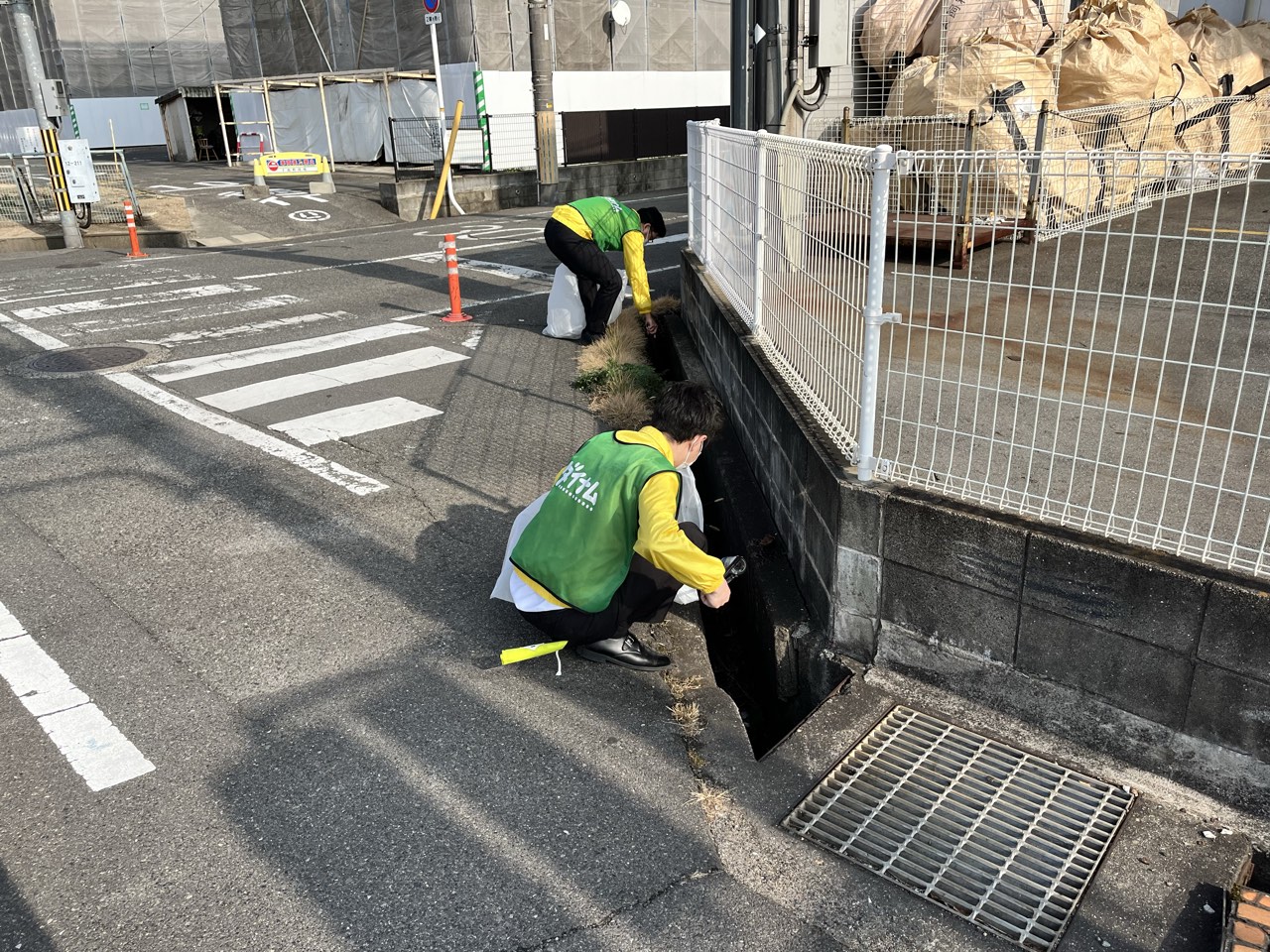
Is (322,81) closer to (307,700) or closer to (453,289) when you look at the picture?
(453,289)

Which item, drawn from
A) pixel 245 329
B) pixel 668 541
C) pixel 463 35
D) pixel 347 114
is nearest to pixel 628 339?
pixel 245 329

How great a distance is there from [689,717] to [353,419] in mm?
4085

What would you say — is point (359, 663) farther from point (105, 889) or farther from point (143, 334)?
point (143, 334)

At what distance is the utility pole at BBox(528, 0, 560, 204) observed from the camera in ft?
61.0

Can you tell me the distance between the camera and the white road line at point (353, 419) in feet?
21.1

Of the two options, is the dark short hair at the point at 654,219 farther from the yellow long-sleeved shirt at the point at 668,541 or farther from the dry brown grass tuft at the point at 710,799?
the dry brown grass tuft at the point at 710,799

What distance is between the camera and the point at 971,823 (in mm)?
3051

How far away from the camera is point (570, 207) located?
861cm

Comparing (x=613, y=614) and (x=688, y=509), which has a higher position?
(x=688, y=509)

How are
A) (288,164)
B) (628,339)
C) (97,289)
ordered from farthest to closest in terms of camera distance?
(288,164)
(97,289)
(628,339)

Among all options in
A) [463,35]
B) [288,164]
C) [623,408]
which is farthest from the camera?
[463,35]

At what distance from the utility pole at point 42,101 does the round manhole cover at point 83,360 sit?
7855 millimetres

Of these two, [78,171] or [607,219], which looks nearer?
[607,219]

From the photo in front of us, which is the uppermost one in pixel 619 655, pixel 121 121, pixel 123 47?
pixel 123 47
